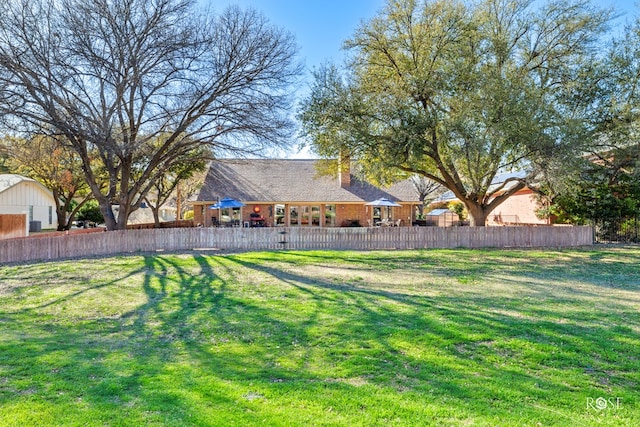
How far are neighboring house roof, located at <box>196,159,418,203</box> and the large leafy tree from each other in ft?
33.9

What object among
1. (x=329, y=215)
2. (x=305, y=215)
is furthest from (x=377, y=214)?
(x=305, y=215)

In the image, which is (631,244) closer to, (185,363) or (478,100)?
(478,100)

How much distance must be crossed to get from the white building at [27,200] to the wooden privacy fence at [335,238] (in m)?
10.4

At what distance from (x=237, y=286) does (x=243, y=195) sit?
746 inches

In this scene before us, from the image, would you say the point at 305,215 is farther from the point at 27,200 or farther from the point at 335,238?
the point at 27,200

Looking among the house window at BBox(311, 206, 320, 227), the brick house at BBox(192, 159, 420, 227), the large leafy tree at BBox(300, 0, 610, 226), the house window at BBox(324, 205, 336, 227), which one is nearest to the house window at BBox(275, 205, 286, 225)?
the brick house at BBox(192, 159, 420, 227)

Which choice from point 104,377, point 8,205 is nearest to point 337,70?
point 104,377

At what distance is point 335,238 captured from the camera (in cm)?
1856

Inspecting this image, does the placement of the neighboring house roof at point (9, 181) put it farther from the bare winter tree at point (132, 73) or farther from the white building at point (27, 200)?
the bare winter tree at point (132, 73)

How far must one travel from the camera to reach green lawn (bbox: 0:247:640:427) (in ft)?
11.8

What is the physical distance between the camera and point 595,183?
2138 centimetres

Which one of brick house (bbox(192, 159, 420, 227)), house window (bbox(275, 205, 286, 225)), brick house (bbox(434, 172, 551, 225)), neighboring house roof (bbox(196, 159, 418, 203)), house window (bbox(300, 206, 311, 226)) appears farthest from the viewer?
house window (bbox(300, 206, 311, 226))

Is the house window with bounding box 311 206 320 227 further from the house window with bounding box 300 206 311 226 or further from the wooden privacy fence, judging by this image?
the wooden privacy fence

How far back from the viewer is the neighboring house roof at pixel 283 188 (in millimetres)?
28328
